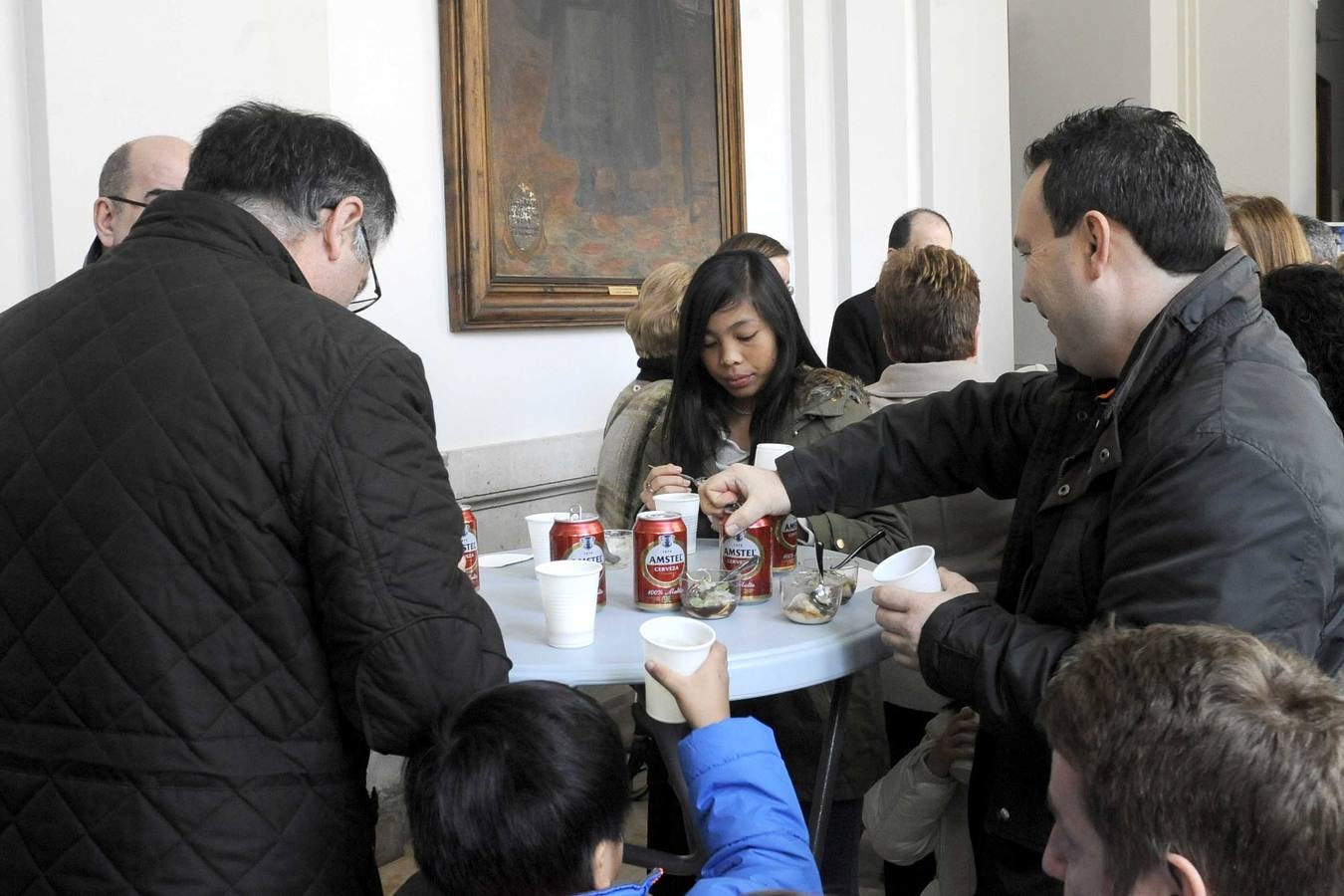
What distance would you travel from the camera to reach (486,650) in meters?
1.34

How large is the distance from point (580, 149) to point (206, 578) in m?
3.38

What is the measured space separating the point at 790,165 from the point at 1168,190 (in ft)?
14.2

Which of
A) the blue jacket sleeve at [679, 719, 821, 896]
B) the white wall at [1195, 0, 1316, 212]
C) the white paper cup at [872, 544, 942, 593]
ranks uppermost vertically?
the white wall at [1195, 0, 1316, 212]

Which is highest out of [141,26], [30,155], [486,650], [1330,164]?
[1330,164]

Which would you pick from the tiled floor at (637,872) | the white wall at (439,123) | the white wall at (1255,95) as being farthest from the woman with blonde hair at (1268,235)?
the white wall at (1255,95)

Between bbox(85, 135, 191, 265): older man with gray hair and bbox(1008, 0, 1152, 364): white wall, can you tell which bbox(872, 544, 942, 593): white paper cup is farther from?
bbox(1008, 0, 1152, 364): white wall

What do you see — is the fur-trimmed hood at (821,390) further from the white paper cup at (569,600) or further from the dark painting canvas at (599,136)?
the dark painting canvas at (599,136)

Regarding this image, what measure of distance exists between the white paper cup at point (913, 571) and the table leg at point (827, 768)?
251 mm

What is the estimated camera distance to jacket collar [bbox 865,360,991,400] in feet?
8.50

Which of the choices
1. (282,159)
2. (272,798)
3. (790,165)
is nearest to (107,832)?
(272,798)

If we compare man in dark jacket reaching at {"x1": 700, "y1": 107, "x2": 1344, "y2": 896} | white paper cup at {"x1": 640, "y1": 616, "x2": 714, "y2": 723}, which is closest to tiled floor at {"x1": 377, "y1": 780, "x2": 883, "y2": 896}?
man in dark jacket reaching at {"x1": 700, "y1": 107, "x2": 1344, "y2": 896}

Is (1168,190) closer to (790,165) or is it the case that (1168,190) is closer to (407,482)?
(407,482)

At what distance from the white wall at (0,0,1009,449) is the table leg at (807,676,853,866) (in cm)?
208

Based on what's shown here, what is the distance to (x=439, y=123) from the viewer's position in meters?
3.83
